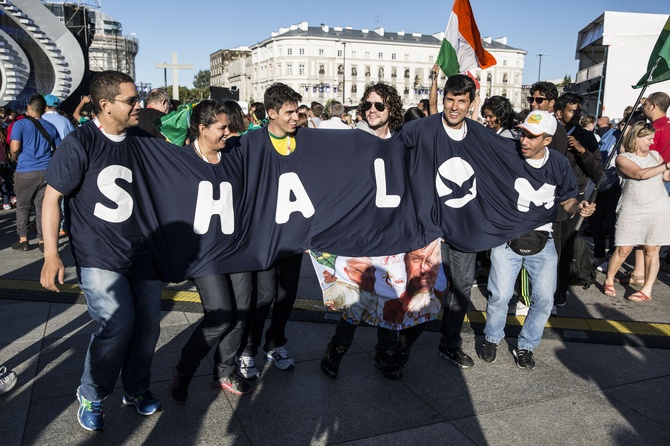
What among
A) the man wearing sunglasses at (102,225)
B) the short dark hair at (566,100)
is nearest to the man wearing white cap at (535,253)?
the short dark hair at (566,100)

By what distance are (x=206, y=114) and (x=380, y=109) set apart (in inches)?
52.9

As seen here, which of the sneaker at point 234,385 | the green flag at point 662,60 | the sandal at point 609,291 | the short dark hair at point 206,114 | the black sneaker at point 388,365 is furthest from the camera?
the sandal at point 609,291

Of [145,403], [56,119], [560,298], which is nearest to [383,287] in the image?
[145,403]

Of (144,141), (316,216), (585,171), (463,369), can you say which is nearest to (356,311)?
(316,216)

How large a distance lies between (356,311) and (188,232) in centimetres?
127

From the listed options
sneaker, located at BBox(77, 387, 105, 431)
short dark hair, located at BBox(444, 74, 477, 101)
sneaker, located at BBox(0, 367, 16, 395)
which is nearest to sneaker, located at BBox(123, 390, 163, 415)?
sneaker, located at BBox(77, 387, 105, 431)

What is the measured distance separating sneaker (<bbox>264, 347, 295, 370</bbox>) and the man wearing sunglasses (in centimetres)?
118

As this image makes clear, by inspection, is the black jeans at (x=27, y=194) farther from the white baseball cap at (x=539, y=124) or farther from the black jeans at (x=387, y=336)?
the white baseball cap at (x=539, y=124)

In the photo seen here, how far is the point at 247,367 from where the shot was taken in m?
3.89

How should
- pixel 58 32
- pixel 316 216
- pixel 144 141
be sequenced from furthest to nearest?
1. pixel 58 32
2. pixel 316 216
3. pixel 144 141

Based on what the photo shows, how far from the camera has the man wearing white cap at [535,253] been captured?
161 inches

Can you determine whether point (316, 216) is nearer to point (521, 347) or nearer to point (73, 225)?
point (73, 225)

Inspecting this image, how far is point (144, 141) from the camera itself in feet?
11.0

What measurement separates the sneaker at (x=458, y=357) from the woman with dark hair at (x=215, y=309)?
1.55 m
